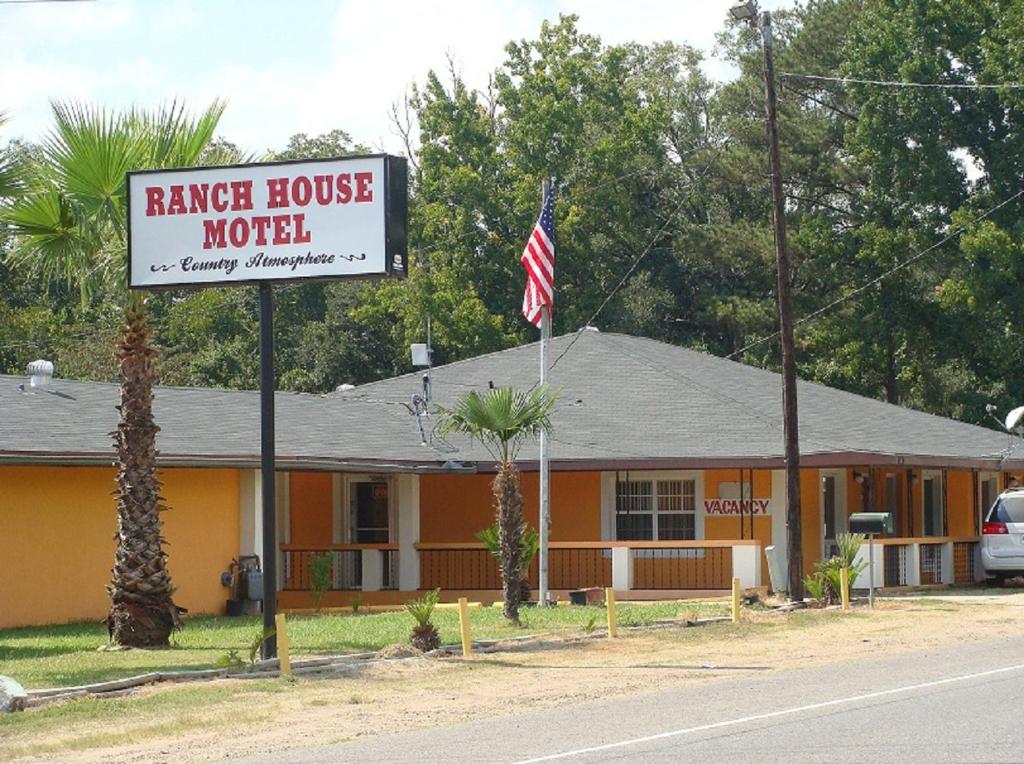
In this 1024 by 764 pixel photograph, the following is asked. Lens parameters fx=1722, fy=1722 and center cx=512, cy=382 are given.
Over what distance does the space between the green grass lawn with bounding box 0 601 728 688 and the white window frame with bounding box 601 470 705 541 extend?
3.64 m

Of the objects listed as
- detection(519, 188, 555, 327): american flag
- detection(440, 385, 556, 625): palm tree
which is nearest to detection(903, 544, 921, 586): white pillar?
detection(519, 188, 555, 327): american flag

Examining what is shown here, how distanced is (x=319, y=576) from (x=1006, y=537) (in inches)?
477

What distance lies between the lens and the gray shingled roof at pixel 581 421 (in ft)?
89.6

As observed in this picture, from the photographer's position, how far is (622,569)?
97.9ft

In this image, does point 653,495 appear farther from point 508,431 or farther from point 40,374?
point 40,374

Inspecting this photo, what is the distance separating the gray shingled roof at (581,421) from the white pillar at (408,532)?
30.3 inches

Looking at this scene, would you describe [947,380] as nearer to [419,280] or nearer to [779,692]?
[419,280]

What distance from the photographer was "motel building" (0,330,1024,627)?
84.3 ft

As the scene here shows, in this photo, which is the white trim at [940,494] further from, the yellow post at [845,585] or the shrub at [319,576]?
the shrub at [319,576]

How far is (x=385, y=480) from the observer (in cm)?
3269

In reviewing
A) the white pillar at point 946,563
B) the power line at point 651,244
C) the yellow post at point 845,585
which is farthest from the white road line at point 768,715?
the power line at point 651,244

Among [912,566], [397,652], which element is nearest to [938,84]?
[912,566]

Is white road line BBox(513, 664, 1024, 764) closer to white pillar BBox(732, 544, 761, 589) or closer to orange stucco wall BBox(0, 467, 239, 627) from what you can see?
white pillar BBox(732, 544, 761, 589)

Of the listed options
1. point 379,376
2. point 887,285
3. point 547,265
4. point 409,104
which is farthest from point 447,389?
point 409,104
